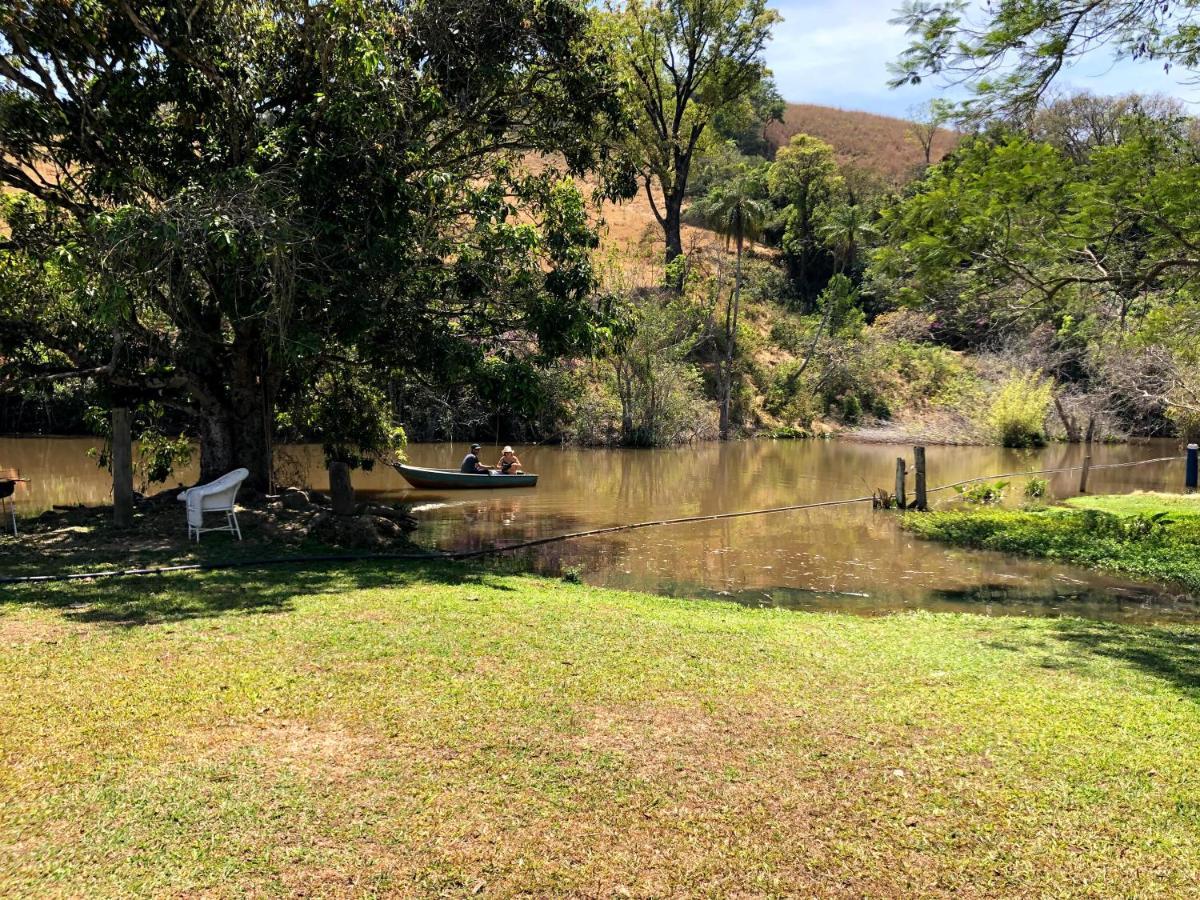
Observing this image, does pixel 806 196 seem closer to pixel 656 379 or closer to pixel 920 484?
pixel 656 379

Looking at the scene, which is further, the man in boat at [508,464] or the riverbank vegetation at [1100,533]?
the man in boat at [508,464]

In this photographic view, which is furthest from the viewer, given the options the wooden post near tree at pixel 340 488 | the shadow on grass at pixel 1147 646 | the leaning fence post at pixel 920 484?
the leaning fence post at pixel 920 484

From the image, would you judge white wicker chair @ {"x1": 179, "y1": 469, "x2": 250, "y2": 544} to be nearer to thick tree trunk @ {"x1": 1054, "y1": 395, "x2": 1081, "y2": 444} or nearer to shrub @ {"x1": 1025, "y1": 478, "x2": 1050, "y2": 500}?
shrub @ {"x1": 1025, "y1": 478, "x2": 1050, "y2": 500}

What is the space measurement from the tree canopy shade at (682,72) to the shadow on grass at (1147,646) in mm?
36690

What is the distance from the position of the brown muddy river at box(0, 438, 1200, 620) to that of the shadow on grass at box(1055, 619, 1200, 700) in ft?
5.98

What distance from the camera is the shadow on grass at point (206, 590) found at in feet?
23.4

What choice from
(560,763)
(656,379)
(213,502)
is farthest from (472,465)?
(560,763)

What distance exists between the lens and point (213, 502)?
11.3 m

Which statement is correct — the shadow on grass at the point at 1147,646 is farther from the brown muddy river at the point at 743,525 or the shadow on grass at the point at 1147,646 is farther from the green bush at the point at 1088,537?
the green bush at the point at 1088,537

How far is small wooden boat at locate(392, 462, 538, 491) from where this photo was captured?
832 inches

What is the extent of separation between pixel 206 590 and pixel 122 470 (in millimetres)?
4830

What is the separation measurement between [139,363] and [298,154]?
5881 millimetres

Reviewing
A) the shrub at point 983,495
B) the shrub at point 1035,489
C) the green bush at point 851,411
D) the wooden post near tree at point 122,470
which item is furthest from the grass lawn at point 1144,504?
the green bush at point 851,411

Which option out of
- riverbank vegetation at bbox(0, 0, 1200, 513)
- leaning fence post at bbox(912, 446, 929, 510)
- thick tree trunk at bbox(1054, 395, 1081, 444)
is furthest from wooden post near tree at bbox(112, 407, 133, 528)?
thick tree trunk at bbox(1054, 395, 1081, 444)
